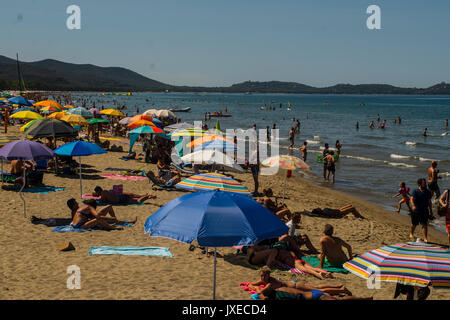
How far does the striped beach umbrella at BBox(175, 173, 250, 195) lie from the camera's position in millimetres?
7502

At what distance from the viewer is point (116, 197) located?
1199cm

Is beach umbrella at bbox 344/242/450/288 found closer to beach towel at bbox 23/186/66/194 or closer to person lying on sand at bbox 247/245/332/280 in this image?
person lying on sand at bbox 247/245/332/280

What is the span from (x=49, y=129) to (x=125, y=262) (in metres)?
8.13

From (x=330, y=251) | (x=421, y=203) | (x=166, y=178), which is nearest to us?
(x=330, y=251)

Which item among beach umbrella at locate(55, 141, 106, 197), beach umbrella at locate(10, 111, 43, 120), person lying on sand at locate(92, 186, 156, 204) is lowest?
person lying on sand at locate(92, 186, 156, 204)

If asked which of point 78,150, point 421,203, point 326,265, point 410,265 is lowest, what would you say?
point 326,265

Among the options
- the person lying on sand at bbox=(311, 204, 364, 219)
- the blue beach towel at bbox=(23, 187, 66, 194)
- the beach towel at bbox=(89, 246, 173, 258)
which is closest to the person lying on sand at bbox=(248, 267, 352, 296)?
the beach towel at bbox=(89, 246, 173, 258)

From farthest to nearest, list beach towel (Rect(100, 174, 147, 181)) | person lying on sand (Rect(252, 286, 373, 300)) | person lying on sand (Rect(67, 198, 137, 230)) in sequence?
beach towel (Rect(100, 174, 147, 181))
person lying on sand (Rect(67, 198, 137, 230))
person lying on sand (Rect(252, 286, 373, 300))

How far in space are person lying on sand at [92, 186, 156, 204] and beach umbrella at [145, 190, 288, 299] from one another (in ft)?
22.5

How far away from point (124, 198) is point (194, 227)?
7.68 metres

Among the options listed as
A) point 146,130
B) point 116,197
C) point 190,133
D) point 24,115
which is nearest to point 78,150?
point 116,197

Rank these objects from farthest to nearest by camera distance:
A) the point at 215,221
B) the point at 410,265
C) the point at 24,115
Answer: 1. the point at 24,115
2. the point at 215,221
3. the point at 410,265

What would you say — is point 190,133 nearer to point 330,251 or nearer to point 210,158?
point 210,158
